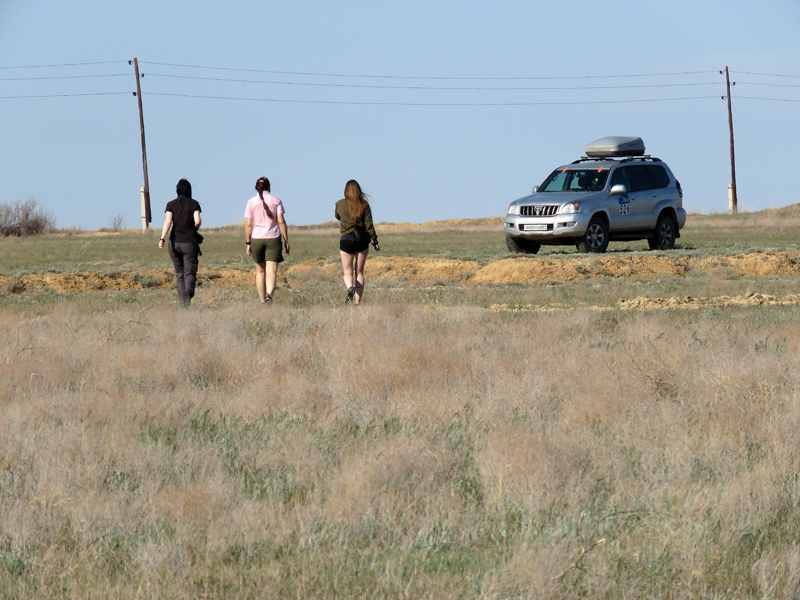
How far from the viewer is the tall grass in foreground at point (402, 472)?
356cm

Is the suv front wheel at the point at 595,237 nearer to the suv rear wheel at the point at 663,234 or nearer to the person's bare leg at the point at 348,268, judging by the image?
the suv rear wheel at the point at 663,234

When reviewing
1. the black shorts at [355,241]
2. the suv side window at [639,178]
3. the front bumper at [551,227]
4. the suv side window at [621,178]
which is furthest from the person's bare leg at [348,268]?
the suv side window at [639,178]

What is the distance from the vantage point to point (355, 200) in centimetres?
1270

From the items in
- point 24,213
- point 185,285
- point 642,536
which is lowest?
point 642,536

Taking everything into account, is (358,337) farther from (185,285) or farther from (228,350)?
(185,285)

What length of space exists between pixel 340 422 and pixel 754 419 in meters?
2.45

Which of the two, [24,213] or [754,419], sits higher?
[24,213]

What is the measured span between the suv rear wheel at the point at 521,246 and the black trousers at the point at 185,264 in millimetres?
10950

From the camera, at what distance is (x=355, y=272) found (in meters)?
13.2

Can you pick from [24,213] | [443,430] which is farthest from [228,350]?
[24,213]

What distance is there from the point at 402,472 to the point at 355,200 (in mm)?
8374

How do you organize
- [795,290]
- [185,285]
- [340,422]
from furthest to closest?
[795,290]
[185,285]
[340,422]

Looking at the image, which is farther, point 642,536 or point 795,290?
point 795,290

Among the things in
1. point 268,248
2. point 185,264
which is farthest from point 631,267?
point 185,264
